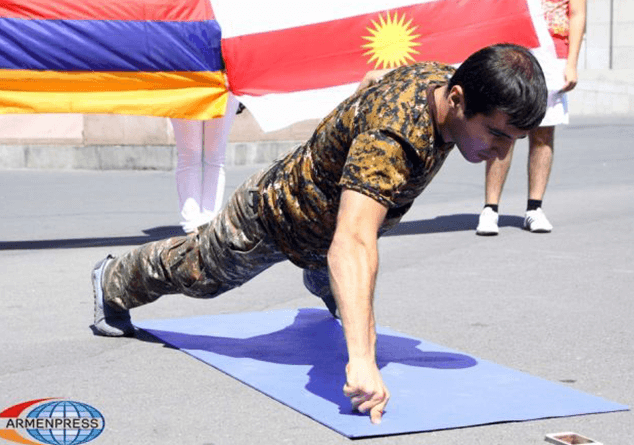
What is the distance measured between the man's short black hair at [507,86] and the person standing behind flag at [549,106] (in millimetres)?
5001

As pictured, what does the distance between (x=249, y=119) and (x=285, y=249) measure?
34.2ft

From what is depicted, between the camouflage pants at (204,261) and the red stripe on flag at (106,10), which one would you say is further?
the red stripe on flag at (106,10)

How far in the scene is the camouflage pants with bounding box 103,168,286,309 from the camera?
5.11 m

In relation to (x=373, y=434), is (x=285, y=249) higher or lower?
higher

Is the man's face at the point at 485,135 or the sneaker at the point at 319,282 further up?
the man's face at the point at 485,135

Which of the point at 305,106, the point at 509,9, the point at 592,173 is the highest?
the point at 509,9

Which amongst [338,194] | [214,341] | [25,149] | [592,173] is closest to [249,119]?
[25,149]

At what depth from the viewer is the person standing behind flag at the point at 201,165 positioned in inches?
341

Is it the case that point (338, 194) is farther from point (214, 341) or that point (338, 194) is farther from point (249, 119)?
point (249, 119)

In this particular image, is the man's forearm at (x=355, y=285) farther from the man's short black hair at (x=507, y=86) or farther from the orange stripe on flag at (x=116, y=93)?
the orange stripe on flag at (x=116, y=93)

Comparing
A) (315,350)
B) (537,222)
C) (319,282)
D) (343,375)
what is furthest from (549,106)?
(343,375)

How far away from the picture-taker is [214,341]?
5.69 meters

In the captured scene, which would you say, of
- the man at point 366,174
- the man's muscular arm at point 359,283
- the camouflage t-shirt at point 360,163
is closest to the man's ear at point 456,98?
the man at point 366,174

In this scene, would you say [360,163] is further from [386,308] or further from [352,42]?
[352,42]
